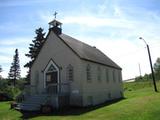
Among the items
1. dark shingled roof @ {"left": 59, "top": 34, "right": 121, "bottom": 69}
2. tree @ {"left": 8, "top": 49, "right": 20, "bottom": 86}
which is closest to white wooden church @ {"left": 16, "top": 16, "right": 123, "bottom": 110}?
dark shingled roof @ {"left": 59, "top": 34, "right": 121, "bottom": 69}

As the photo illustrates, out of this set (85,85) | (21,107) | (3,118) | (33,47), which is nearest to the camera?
(3,118)

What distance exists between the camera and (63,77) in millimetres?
26656

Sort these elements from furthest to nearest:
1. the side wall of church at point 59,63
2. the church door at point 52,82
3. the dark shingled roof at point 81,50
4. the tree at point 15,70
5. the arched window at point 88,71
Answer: the tree at point 15,70, the church door at point 52,82, the arched window at point 88,71, the dark shingled roof at point 81,50, the side wall of church at point 59,63

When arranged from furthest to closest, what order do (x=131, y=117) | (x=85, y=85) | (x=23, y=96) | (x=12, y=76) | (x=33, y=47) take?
(x=12, y=76), (x=33, y=47), (x=23, y=96), (x=85, y=85), (x=131, y=117)

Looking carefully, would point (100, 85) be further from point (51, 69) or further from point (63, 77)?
point (51, 69)

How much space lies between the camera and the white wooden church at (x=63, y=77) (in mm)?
24600

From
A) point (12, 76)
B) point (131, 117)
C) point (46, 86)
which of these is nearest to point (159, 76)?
point (12, 76)

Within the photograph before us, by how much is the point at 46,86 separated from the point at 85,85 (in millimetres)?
5051

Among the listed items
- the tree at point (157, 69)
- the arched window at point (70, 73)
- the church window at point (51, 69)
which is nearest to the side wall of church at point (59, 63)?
the arched window at point (70, 73)

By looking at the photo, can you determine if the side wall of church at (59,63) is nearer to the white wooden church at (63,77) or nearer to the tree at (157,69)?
the white wooden church at (63,77)

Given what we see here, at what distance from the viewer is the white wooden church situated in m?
24.6

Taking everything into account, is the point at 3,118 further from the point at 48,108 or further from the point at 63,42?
the point at 63,42

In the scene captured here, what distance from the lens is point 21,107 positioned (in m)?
23.4

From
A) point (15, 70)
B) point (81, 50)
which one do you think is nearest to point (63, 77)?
point (81, 50)
